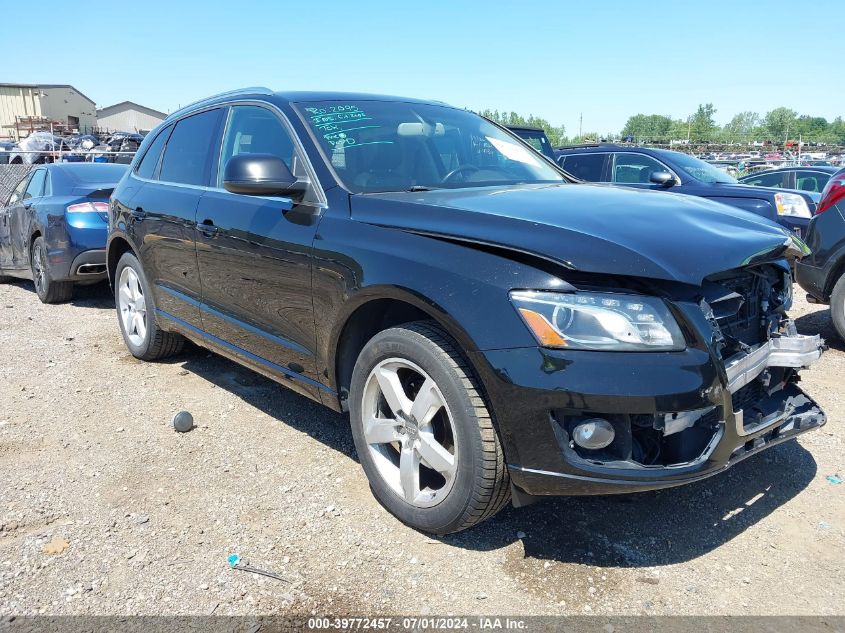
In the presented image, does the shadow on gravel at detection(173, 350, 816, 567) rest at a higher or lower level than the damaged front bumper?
lower

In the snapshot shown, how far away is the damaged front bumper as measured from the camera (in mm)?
2230

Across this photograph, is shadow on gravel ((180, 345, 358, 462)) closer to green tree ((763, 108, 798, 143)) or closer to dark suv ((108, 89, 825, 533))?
dark suv ((108, 89, 825, 533))

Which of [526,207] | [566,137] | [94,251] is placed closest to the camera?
[526,207]

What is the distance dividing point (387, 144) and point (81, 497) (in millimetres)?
2273

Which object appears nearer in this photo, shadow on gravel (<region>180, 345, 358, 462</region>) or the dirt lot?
the dirt lot

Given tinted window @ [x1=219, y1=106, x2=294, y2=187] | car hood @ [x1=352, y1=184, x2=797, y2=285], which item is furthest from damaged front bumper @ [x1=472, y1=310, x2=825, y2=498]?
tinted window @ [x1=219, y1=106, x2=294, y2=187]

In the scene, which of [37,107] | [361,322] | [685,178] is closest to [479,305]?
[361,322]

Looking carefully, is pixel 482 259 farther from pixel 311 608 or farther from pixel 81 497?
pixel 81 497

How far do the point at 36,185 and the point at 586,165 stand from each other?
7.08m

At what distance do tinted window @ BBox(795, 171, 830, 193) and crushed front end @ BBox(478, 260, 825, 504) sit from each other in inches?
435

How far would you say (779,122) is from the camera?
364 ft

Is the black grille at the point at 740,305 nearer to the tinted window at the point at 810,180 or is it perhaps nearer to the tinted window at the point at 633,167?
the tinted window at the point at 633,167

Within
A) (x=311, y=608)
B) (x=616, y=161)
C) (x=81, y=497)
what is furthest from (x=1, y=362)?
(x=616, y=161)

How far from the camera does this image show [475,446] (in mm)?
2441
